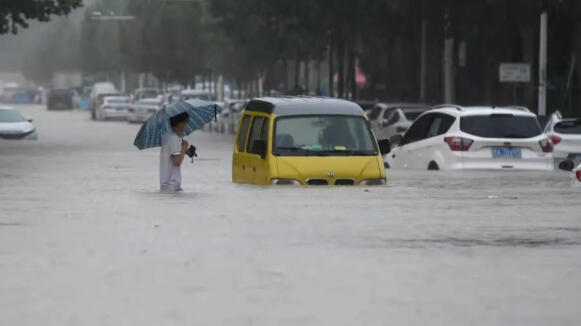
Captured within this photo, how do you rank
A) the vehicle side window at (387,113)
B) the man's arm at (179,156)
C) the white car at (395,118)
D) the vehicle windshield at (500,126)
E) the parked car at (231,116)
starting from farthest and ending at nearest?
the parked car at (231,116) → the vehicle side window at (387,113) → the white car at (395,118) → the vehicle windshield at (500,126) → the man's arm at (179,156)

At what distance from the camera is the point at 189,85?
13912 cm

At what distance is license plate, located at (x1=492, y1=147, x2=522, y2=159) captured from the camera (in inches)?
1119

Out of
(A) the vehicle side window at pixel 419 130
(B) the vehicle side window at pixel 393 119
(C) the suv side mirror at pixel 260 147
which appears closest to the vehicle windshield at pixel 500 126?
(A) the vehicle side window at pixel 419 130

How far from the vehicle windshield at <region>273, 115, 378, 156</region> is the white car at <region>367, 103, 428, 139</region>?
18446 millimetres

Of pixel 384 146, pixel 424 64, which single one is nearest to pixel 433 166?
pixel 384 146

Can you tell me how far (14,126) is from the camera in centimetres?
5888

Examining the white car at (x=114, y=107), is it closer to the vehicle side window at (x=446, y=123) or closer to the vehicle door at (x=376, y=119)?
the vehicle door at (x=376, y=119)

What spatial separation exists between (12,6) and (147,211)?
32.8m

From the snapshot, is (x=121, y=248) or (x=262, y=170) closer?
(x=121, y=248)

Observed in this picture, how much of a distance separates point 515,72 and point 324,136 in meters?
25.3

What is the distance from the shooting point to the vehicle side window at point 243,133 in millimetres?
26078

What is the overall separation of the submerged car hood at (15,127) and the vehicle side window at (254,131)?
33427mm

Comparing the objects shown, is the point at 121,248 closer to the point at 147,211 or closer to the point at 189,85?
the point at 147,211

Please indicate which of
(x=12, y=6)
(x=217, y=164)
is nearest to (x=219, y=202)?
(x=217, y=164)
